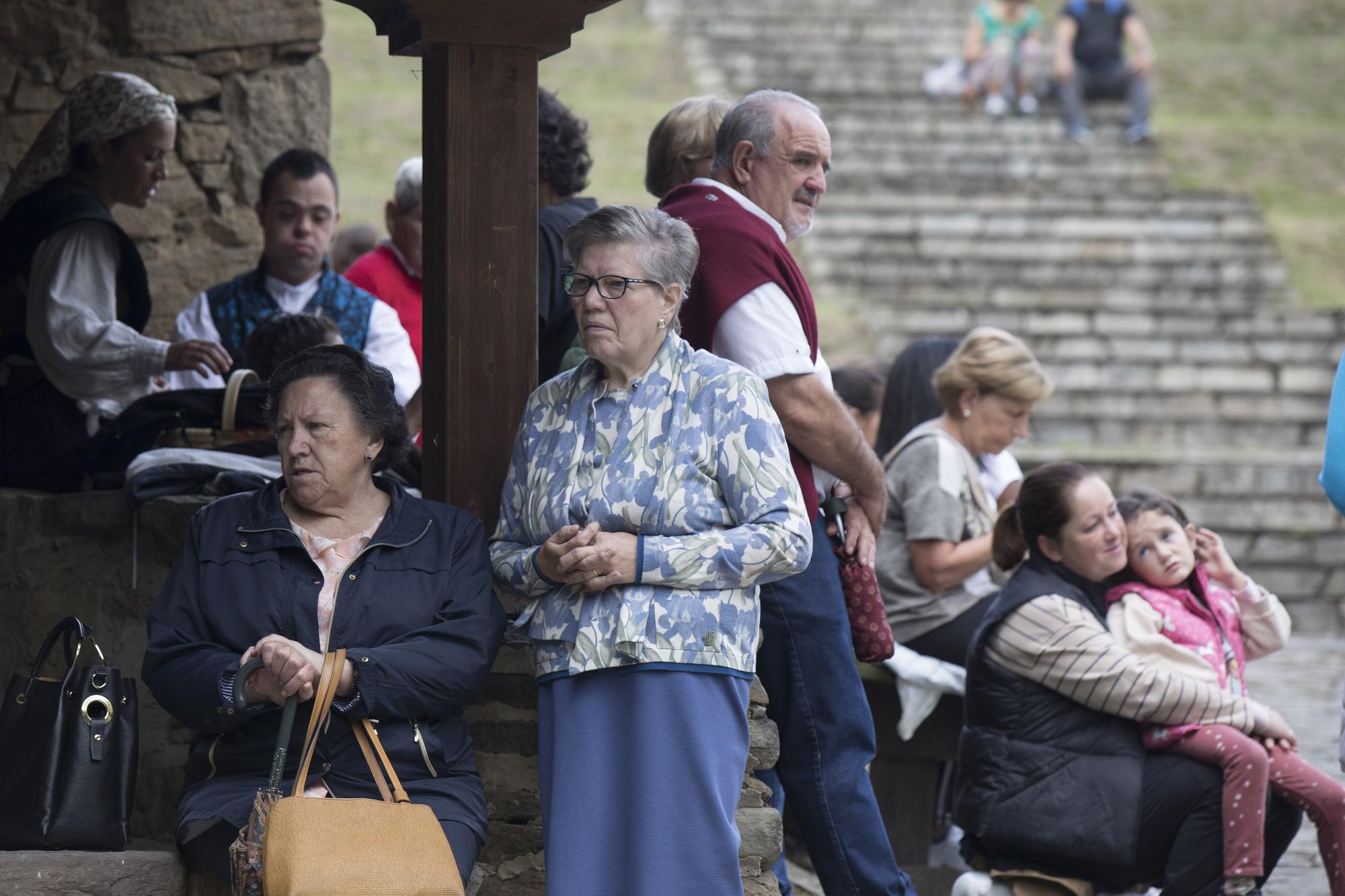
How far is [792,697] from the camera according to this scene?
11.8 feet

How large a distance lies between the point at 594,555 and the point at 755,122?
113cm

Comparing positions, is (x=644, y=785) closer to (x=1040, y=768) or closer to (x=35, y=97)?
(x=1040, y=768)

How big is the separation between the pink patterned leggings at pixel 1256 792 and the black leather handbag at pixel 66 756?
260 cm

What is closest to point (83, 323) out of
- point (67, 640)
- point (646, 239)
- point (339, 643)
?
point (67, 640)

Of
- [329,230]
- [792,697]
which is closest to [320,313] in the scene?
[329,230]

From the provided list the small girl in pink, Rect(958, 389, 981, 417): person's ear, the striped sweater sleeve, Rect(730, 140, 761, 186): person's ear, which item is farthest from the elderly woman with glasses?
Rect(958, 389, 981, 417): person's ear

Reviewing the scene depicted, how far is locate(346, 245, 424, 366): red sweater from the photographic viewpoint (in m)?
5.42

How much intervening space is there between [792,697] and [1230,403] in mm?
8650

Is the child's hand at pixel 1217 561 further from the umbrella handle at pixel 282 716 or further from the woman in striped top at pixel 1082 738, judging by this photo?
the umbrella handle at pixel 282 716

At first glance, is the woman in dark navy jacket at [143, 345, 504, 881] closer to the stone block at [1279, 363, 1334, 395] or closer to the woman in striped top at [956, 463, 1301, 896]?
the woman in striped top at [956, 463, 1301, 896]

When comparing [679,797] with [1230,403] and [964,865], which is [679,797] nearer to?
[964,865]

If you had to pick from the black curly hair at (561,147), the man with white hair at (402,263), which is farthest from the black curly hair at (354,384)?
the man with white hair at (402,263)

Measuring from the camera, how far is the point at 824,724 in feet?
11.8

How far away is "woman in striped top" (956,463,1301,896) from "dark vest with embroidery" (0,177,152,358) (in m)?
2.41
